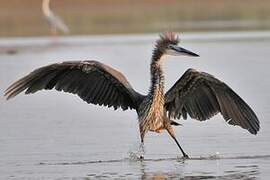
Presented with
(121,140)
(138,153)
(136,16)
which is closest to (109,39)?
(136,16)

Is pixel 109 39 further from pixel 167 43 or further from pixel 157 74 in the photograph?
pixel 167 43

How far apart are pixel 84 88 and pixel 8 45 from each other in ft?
55.9

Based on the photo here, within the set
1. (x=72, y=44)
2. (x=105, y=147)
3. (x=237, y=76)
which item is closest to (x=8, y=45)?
(x=72, y=44)

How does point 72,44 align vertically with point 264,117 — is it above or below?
above

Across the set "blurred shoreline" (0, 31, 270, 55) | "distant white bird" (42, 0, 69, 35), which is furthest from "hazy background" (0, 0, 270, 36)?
"distant white bird" (42, 0, 69, 35)

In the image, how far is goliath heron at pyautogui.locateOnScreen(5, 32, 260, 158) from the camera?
10766 millimetres

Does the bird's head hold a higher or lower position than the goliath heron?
higher

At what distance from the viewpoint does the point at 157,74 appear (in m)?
10.9

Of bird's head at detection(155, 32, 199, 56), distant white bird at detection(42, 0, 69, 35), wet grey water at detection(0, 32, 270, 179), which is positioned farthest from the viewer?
distant white bird at detection(42, 0, 69, 35)

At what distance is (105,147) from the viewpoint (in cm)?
1153

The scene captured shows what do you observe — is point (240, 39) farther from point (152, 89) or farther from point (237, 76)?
point (152, 89)

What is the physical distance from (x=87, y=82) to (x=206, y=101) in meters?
1.26

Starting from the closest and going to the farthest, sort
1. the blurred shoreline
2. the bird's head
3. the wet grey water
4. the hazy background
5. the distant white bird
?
1. the wet grey water
2. the bird's head
3. the blurred shoreline
4. the distant white bird
5. the hazy background

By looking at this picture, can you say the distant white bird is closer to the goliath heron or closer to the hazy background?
the hazy background
